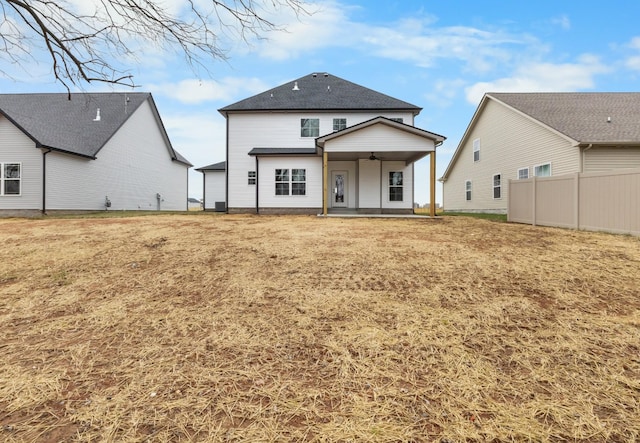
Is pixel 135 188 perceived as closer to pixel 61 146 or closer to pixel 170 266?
pixel 61 146

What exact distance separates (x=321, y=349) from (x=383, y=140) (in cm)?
1315

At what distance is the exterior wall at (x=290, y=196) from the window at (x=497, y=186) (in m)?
11.0

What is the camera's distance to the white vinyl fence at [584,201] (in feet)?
26.1

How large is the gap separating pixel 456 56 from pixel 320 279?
53.0 feet

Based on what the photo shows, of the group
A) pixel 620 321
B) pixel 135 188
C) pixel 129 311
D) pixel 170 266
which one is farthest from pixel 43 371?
pixel 135 188

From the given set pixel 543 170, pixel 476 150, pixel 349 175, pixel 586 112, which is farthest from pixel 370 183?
pixel 586 112

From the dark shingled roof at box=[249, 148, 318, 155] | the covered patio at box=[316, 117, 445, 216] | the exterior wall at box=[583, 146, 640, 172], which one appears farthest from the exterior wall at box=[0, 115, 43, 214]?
the exterior wall at box=[583, 146, 640, 172]

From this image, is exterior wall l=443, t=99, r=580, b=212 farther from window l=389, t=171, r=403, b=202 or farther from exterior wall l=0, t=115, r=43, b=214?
exterior wall l=0, t=115, r=43, b=214

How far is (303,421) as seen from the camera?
1.81m

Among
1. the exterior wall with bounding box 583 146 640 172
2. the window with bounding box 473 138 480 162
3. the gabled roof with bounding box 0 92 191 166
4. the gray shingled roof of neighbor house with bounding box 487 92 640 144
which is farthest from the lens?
the window with bounding box 473 138 480 162

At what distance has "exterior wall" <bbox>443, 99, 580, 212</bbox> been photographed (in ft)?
48.3

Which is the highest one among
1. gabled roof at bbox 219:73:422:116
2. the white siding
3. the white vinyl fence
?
gabled roof at bbox 219:73:422:116

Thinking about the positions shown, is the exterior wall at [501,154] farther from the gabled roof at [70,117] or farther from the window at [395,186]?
the gabled roof at [70,117]

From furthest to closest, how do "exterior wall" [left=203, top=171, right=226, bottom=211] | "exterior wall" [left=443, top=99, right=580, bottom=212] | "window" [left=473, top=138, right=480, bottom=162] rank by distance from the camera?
"exterior wall" [left=203, top=171, right=226, bottom=211] → "window" [left=473, top=138, right=480, bottom=162] → "exterior wall" [left=443, top=99, right=580, bottom=212]
